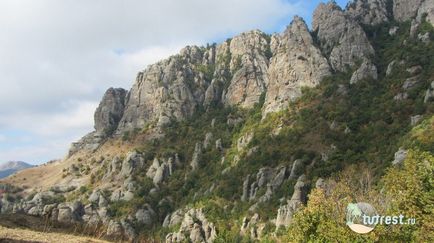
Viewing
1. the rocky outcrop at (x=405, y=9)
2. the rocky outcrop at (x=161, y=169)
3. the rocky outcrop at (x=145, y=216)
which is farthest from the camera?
the rocky outcrop at (x=161, y=169)

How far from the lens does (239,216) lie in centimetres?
14050

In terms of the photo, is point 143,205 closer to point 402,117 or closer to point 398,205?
point 402,117

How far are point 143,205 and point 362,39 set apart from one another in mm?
99616

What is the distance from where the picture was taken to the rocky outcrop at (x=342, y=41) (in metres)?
174

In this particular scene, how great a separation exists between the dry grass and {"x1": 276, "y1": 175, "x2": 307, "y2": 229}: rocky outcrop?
94.1m

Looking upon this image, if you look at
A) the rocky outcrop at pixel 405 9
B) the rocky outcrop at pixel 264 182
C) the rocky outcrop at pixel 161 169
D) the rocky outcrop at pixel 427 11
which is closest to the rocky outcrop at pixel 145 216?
the rocky outcrop at pixel 161 169

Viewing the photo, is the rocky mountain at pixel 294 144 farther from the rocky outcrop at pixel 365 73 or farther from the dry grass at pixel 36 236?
the dry grass at pixel 36 236

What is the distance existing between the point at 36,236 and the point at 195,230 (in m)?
119

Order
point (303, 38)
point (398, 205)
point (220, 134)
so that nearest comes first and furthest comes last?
point (398, 205), point (303, 38), point (220, 134)

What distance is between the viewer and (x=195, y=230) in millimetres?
140250

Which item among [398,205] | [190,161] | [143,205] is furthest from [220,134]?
[398,205]

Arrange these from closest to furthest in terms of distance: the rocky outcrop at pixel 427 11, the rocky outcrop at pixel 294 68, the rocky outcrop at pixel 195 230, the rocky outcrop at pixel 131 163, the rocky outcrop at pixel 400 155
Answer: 1. the rocky outcrop at pixel 400 155
2. the rocky outcrop at pixel 195 230
3. the rocky outcrop at pixel 427 11
4. the rocky outcrop at pixel 294 68
5. the rocky outcrop at pixel 131 163

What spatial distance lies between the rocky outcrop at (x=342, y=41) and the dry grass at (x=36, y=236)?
15655 cm

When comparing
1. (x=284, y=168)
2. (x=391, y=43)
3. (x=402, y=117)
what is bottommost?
(x=284, y=168)
